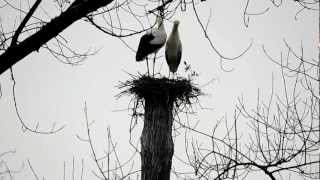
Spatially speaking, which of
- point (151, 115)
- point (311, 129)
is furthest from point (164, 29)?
point (311, 129)

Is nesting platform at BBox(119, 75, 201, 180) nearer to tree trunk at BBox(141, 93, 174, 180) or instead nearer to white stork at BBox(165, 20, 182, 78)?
tree trunk at BBox(141, 93, 174, 180)

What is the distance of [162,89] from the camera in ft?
18.6

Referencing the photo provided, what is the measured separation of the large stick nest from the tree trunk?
7cm

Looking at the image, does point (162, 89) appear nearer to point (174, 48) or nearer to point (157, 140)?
point (157, 140)

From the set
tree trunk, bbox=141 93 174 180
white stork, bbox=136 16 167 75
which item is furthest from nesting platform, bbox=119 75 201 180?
white stork, bbox=136 16 167 75

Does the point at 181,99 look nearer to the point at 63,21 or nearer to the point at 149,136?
the point at 149,136

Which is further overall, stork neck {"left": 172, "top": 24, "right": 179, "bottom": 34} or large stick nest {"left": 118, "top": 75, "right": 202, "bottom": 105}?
stork neck {"left": 172, "top": 24, "right": 179, "bottom": 34}

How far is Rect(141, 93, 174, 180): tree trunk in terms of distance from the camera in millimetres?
5156

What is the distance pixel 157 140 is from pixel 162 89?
732 millimetres

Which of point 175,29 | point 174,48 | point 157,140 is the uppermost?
point 175,29

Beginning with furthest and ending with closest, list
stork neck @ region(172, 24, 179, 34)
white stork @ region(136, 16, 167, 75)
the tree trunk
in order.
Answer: stork neck @ region(172, 24, 179, 34) → white stork @ region(136, 16, 167, 75) → the tree trunk

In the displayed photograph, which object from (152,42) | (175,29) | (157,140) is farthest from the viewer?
(175,29)

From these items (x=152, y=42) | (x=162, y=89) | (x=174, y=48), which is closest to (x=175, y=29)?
(x=174, y=48)

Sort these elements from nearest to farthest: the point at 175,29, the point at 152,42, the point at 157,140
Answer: the point at 157,140 < the point at 152,42 < the point at 175,29
